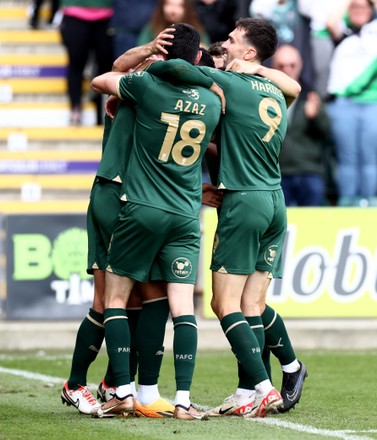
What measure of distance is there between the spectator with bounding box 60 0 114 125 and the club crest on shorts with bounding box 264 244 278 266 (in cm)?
804

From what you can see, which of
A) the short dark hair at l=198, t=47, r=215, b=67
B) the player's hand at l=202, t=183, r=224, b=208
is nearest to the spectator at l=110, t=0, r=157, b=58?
the short dark hair at l=198, t=47, r=215, b=67

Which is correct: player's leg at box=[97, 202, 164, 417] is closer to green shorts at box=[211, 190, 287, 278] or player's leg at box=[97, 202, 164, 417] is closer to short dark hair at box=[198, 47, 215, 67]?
green shorts at box=[211, 190, 287, 278]

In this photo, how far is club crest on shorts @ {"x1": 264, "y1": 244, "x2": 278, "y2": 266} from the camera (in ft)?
25.3

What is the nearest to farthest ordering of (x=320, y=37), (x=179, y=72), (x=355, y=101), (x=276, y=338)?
(x=179, y=72) < (x=276, y=338) < (x=355, y=101) < (x=320, y=37)

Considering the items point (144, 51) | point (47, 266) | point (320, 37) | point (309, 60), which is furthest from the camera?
point (320, 37)

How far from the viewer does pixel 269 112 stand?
7.55 meters

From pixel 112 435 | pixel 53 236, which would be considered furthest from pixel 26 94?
pixel 112 435

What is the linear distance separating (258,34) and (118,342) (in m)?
2.02

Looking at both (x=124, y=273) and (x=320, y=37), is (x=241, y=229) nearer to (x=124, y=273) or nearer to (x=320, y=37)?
(x=124, y=273)

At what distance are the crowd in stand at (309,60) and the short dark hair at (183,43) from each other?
6.39 meters

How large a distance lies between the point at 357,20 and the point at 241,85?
7.19 meters

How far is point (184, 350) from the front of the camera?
7293 millimetres

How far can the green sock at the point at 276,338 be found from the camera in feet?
26.1

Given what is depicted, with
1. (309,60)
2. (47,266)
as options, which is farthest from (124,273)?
(309,60)
